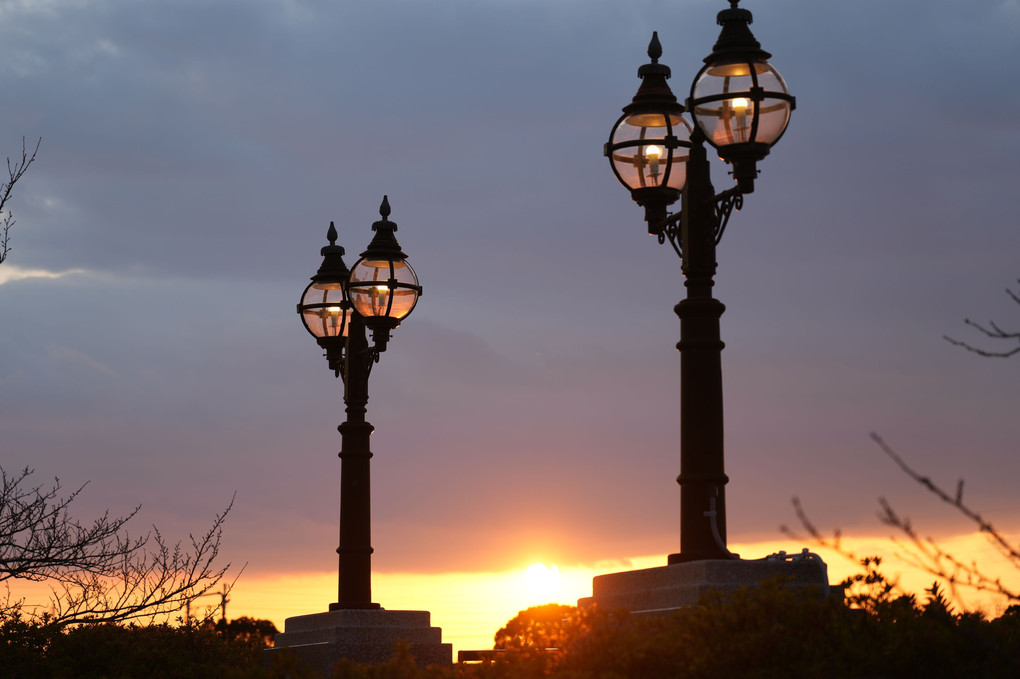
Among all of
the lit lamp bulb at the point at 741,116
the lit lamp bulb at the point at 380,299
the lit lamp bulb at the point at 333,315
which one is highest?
the lit lamp bulb at the point at 333,315

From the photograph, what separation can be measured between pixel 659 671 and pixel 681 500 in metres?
2.31

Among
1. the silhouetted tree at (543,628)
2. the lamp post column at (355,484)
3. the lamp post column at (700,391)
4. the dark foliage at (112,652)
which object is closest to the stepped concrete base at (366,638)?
the lamp post column at (355,484)

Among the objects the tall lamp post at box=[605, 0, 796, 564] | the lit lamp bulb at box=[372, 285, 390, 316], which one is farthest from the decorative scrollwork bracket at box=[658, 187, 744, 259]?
the lit lamp bulb at box=[372, 285, 390, 316]

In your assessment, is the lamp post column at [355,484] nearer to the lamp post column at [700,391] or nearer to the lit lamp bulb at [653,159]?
the lit lamp bulb at [653,159]

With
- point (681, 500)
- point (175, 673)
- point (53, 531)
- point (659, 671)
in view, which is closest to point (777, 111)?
point (681, 500)

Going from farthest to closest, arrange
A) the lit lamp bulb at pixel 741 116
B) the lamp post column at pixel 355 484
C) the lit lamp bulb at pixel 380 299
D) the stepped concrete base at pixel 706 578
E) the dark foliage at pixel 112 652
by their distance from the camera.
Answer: the lamp post column at pixel 355 484
the lit lamp bulb at pixel 380 299
the dark foliage at pixel 112 652
the lit lamp bulb at pixel 741 116
the stepped concrete base at pixel 706 578

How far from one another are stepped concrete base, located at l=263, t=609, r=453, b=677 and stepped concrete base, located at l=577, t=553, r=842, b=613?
7.18m

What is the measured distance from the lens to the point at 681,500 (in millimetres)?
10992

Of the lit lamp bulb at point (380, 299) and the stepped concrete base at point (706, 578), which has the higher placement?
the lit lamp bulb at point (380, 299)

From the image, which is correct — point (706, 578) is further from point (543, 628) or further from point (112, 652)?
point (112, 652)

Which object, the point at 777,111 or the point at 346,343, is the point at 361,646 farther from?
the point at 777,111

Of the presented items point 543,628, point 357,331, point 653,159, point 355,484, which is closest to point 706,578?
point 543,628

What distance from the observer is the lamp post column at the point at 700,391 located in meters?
10.8

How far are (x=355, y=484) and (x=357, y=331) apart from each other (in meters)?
2.16
